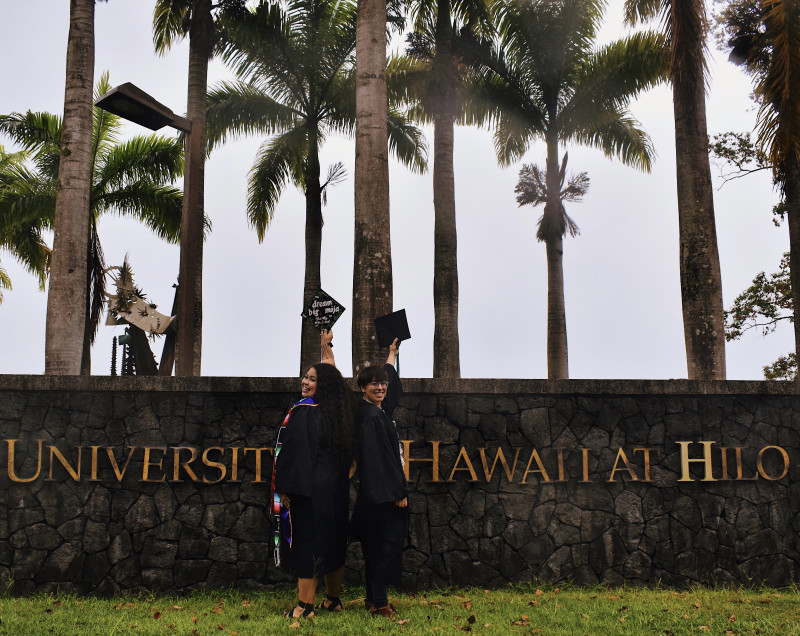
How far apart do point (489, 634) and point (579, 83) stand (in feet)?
56.6

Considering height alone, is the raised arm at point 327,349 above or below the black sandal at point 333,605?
above

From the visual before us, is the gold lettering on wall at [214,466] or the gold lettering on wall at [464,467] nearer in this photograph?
the gold lettering on wall at [214,466]

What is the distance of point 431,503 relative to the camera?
308 inches

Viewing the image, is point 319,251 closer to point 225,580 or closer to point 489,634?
point 225,580

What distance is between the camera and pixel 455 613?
21.5 feet

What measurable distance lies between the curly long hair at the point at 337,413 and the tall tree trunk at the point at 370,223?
3.59m

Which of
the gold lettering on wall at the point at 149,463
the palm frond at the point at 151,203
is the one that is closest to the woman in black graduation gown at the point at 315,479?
the gold lettering on wall at the point at 149,463

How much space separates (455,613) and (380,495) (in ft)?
4.26

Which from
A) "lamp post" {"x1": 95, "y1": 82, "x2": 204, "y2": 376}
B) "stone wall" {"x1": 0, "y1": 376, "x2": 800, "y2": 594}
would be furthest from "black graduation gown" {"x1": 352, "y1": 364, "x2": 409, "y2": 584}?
"lamp post" {"x1": 95, "y1": 82, "x2": 204, "y2": 376}

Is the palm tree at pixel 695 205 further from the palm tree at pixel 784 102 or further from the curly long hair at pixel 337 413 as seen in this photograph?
the curly long hair at pixel 337 413

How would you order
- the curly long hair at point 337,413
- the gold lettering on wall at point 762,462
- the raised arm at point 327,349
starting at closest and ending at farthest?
1. the curly long hair at point 337,413
2. the raised arm at point 327,349
3. the gold lettering on wall at point 762,462

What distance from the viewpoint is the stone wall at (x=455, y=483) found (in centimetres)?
766

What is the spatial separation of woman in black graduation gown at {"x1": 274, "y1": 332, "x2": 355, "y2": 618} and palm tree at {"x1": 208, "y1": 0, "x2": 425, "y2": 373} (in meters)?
13.3

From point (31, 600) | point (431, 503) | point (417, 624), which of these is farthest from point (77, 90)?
point (417, 624)
